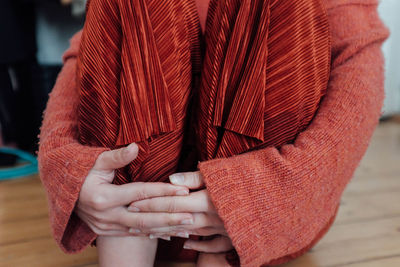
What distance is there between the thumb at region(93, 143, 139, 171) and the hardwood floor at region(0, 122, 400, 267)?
31 centimetres

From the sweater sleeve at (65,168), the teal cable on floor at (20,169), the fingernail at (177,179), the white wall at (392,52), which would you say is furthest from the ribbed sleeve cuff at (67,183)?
the white wall at (392,52)

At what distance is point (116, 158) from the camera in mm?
465

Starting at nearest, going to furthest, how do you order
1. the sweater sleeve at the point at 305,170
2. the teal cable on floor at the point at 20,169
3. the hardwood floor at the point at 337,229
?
the sweater sleeve at the point at 305,170, the hardwood floor at the point at 337,229, the teal cable on floor at the point at 20,169

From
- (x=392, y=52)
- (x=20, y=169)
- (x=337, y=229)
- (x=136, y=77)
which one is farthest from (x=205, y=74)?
(x=392, y=52)

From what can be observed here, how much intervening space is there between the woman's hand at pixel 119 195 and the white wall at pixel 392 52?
1.39m

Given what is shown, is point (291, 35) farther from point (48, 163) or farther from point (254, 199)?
point (48, 163)

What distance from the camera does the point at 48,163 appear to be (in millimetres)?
507

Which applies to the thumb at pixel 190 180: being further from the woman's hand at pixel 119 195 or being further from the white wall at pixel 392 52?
the white wall at pixel 392 52

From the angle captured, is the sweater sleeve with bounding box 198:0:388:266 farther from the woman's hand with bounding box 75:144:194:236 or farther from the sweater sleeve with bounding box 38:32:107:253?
the sweater sleeve with bounding box 38:32:107:253

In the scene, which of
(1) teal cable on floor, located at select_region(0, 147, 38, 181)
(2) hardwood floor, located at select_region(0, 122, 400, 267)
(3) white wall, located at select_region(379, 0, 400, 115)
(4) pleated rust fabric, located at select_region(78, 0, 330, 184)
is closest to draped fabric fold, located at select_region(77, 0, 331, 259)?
(4) pleated rust fabric, located at select_region(78, 0, 330, 184)

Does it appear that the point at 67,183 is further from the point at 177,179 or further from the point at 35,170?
the point at 35,170

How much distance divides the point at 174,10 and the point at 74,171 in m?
0.26

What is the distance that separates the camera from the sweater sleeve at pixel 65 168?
0.48 meters

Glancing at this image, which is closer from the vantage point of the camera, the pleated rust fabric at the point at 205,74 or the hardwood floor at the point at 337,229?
the pleated rust fabric at the point at 205,74
